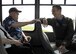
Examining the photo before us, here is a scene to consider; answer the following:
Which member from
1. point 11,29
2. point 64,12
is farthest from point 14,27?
point 64,12

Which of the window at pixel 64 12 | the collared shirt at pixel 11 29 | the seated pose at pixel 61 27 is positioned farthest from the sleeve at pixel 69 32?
the window at pixel 64 12

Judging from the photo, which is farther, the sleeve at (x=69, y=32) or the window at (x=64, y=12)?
the window at (x=64, y=12)

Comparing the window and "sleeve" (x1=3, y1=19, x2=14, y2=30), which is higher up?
the window

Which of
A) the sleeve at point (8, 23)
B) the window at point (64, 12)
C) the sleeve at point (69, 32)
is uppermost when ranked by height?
the window at point (64, 12)

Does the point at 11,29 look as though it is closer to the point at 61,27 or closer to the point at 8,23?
the point at 8,23

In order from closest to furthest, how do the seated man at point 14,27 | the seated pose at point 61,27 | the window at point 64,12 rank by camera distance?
the seated man at point 14,27 → the seated pose at point 61,27 → the window at point 64,12

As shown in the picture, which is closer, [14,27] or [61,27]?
[14,27]

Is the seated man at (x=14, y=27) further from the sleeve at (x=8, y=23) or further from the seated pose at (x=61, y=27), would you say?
the seated pose at (x=61, y=27)

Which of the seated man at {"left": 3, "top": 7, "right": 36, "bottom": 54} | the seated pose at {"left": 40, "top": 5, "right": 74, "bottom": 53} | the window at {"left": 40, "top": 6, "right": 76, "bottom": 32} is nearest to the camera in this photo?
the seated man at {"left": 3, "top": 7, "right": 36, "bottom": 54}

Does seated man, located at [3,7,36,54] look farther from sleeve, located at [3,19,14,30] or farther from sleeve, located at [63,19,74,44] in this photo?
sleeve, located at [63,19,74,44]

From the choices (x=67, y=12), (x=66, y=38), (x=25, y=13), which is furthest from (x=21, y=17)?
(x=66, y=38)

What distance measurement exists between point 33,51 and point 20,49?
0.84ft

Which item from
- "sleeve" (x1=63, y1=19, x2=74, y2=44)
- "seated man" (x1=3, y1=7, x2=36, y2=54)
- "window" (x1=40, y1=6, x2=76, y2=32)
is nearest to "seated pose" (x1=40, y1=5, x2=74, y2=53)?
"sleeve" (x1=63, y1=19, x2=74, y2=44)

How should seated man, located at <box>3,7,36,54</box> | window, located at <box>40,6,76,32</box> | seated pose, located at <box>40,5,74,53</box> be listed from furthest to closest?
window, located at <box>40,6,76,32</box> → seated pose, located at <box>40,5,74,53</box> → seated man, located at <box>3,7,36,54</box>
